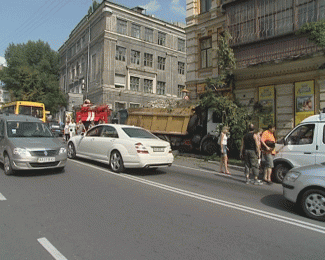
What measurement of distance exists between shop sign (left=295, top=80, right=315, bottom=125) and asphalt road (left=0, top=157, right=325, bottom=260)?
7.63 metres

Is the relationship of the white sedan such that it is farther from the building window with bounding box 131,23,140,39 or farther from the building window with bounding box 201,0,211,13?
the building window with bounding box 131,23,140,39

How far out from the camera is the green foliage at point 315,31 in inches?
454

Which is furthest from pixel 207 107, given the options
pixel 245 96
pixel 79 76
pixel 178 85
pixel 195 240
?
pixel 79 76

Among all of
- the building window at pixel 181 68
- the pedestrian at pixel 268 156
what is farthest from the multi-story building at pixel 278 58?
the building window at pixel 181 68

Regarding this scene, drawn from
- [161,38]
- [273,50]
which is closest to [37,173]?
[273,50]

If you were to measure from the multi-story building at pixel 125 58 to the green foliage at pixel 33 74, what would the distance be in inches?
152

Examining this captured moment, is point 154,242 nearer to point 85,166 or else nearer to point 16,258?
point 16,258

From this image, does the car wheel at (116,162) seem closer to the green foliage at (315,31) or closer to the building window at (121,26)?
the green foliage at (315,31)

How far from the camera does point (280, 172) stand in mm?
8125

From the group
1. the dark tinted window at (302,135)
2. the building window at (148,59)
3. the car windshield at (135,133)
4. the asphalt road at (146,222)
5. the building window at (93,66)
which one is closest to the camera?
the asphalt road at (146,222)

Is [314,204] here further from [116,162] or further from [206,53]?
[206,53]

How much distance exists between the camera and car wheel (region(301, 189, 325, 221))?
4715mm

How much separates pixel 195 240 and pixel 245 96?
A: 1304 centimetres

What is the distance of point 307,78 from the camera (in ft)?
43.1
